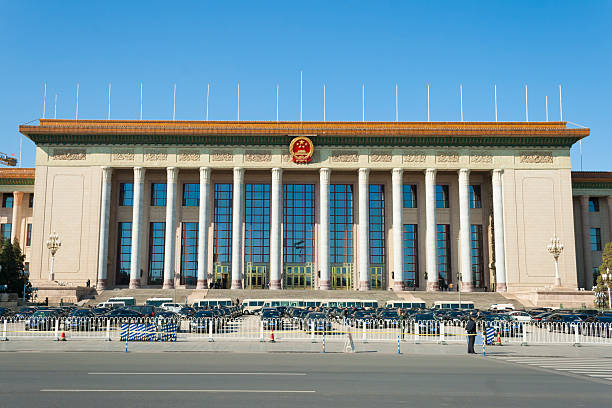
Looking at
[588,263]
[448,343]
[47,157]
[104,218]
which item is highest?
[47,157]

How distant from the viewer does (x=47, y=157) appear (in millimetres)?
64188

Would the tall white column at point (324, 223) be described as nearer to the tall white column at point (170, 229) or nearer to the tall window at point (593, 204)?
the tall white column at point (170, 229)

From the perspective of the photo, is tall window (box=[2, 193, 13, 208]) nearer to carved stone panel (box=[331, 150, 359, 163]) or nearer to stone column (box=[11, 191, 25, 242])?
stone column (box=[11, 191, 25, 242])

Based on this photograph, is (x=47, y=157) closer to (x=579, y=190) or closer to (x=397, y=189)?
(x=397, y=189)

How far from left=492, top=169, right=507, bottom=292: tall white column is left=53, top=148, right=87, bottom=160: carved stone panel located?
4579 cm

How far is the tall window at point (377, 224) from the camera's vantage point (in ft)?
223

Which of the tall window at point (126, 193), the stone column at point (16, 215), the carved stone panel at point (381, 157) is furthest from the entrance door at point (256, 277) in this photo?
the stone column at point (16, 215)

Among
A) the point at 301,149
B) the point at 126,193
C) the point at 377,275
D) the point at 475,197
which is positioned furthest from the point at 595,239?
the point at 126,193

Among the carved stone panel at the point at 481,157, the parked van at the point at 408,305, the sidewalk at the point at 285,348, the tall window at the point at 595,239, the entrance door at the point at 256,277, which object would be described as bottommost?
the sidewalk at the point at 285,348

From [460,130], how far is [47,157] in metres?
45.6

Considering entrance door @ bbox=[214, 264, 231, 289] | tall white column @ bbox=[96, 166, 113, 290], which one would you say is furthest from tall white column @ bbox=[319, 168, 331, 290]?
tall white column @ bbox=[96, 166, 113, 290]

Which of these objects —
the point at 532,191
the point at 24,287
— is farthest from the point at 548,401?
the point at 532,191

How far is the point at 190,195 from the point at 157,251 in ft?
24.7

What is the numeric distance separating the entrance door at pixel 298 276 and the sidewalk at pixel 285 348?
127 feet
